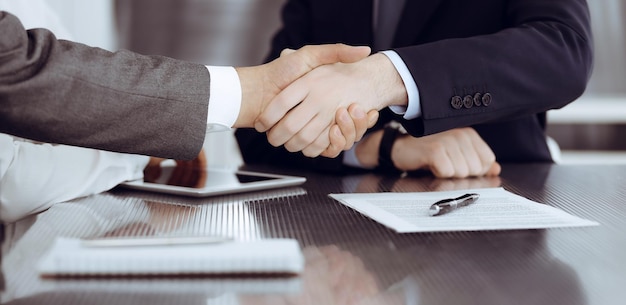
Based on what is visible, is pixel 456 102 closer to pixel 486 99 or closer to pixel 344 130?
pixel 486 99

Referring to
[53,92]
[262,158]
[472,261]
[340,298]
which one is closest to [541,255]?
[472,261]

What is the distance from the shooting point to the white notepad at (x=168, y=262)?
64 cm

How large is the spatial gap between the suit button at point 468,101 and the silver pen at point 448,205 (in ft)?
1.25

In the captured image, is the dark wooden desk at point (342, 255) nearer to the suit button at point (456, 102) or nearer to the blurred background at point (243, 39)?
the suit button at point (456, 102)

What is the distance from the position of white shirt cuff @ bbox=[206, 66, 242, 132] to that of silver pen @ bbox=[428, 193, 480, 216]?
16.7 inches

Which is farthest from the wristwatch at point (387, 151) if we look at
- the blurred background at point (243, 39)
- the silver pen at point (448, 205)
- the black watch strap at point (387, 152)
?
the blurred background at point (243, 39)

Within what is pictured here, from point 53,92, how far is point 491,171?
2.93ft

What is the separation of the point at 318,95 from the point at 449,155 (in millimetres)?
352

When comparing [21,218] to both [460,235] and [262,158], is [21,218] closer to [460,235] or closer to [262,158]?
[460,235]

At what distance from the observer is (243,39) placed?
3250 millimetres

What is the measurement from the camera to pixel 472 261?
73 centimetres

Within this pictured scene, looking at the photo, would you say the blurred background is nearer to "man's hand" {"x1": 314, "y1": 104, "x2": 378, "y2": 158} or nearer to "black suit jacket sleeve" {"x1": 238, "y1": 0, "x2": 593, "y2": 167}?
"black suit jacket sleeve" {"x1": 238, "y1": 0, "x2": 593, "y2": 167}

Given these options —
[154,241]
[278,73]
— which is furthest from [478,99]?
[154,241]

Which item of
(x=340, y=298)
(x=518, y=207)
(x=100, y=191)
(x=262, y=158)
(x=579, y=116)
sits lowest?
(x=579, y=116)
